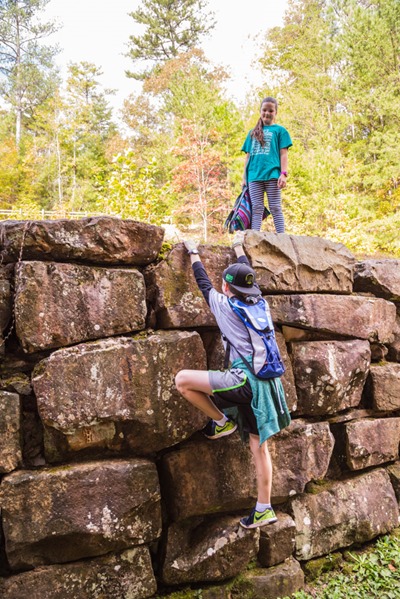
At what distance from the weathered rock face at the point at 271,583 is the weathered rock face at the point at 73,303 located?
2.43 metres

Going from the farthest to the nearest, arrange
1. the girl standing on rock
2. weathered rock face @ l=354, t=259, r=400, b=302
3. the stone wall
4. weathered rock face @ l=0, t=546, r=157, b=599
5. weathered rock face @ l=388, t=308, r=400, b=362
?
weathered rock face @ l=388, t=308, r=400, b=362 < weathered rock face @ l=354, t=259, r=400, b=302 < the girl standing on rock < the stone wall < weathered rock face @ l=0, t=546, r=157, b=599

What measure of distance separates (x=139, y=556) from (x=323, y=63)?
18.0m

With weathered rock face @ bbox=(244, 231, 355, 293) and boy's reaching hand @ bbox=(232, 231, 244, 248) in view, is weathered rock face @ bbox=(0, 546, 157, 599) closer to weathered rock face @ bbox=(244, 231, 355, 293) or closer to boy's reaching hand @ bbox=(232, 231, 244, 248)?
weathered rock face @ bbox=(244, 231, 355, 293)

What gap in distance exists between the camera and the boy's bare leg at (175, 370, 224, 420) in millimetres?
3523

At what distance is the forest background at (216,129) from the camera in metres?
12.5

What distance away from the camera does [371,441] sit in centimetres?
496

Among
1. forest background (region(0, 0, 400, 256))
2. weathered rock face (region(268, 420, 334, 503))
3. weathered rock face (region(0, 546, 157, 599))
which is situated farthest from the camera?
forest background (region(0, 0, 400, 256))

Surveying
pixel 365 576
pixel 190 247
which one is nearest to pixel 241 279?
pixel 190 247

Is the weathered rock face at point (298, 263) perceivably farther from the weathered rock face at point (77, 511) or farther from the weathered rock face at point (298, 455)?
the weathered rock face at point (77, 511)

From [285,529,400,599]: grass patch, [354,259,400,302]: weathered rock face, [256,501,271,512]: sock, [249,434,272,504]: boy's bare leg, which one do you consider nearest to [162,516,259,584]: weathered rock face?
[256,501,271,512]: sock

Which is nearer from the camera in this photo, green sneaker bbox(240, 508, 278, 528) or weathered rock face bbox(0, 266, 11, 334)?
weathered rock face bbox(0, 266, 11, 334)

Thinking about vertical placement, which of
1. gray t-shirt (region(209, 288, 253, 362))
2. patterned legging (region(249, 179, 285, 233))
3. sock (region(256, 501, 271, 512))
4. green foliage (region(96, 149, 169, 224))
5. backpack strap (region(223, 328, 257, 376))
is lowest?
sock (region(256, 501, 271, 512))

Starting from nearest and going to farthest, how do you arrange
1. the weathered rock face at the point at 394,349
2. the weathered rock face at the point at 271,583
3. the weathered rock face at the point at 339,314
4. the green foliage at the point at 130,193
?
the weathered rock face at the point at 271,583, the weathered rock face at the point at 339,314, the weathered rock face at the point at 394,349, the green foliage at the point at 130,193

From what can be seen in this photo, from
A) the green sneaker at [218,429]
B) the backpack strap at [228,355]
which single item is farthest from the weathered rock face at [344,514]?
the backpack strap at [228,355]
